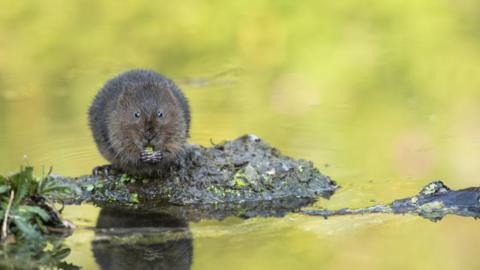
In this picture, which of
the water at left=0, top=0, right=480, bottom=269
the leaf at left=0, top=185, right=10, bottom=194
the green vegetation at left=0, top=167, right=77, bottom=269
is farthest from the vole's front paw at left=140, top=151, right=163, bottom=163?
the leaf at left=0, top=185, right=10, bottom=194

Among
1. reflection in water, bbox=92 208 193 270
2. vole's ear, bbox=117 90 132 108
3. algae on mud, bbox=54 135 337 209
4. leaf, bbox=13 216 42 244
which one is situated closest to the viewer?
reflection in water, bbox=92 208 193 270

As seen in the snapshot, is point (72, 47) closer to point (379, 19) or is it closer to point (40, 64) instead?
point (40, 64)

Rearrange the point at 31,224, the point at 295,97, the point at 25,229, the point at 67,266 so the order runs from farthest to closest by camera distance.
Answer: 1. the point at 295,97
2. the point at 31,224
3. the point at 25,229
4. the point at 67,266

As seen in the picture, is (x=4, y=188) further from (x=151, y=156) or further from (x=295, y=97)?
(x=295, y=97)

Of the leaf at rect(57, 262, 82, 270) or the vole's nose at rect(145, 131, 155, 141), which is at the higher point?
the vole's nose at rect(145, 131, 155, 141)

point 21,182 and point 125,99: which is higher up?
point 125,99

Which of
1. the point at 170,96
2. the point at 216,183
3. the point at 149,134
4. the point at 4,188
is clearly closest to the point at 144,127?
the point at 149,134

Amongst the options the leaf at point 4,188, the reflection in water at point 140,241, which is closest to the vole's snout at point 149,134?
the reflection in water at point 140,241

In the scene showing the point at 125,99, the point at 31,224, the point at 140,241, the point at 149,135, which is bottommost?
the point at 140,241

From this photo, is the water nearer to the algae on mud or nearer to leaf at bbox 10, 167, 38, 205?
the algae on mud
